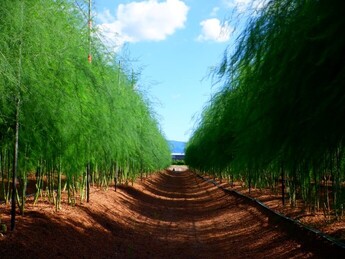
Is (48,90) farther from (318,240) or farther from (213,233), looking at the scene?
(213,233)

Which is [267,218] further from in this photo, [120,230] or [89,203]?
Answer: [89,203]

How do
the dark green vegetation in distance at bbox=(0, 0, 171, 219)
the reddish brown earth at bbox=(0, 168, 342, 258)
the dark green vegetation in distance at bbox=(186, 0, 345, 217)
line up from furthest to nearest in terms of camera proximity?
the reddish brown earth at bbox=(0, 168, 342, 258) < the dark green vegetation in distance at bbox=(0, 0, 171, 219) < the dark green vegetation in distance at bbox=(186, 0, 345, 217)

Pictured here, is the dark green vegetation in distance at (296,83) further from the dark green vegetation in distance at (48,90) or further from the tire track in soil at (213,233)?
the tire track in soil at (213,233)

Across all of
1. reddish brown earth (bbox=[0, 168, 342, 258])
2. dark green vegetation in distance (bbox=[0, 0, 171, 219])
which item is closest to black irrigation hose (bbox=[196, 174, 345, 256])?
reddish brown earth (bbox=[0, 168, 342, 258])

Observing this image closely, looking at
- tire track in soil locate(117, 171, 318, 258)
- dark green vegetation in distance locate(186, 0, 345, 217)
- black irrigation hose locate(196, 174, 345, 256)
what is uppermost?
dark green vegetation in distance locate(186, 0, 345, 217)

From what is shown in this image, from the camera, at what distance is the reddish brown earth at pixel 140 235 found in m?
6.95

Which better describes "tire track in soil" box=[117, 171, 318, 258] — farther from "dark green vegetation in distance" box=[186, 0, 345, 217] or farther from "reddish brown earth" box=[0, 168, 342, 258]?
"dark green vegetation in distance" box=[186, 0, 345, 217]

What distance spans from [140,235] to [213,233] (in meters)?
1.68

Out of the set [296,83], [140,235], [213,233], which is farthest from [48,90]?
[213,233]

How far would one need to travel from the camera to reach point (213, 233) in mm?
10578

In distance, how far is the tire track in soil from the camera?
7.95m

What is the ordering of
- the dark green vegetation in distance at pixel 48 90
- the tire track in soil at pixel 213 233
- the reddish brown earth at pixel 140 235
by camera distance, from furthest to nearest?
the tire track in soil at pixel 213 233 < the reddish brown earth at pixel 140 235 < the dark green vegetation in distance at pixel 48 90

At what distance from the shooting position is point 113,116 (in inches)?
448

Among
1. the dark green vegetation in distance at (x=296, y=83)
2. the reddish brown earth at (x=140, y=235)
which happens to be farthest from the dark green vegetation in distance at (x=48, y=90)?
the dark green vegetation in distance at (x=296, y=83)
